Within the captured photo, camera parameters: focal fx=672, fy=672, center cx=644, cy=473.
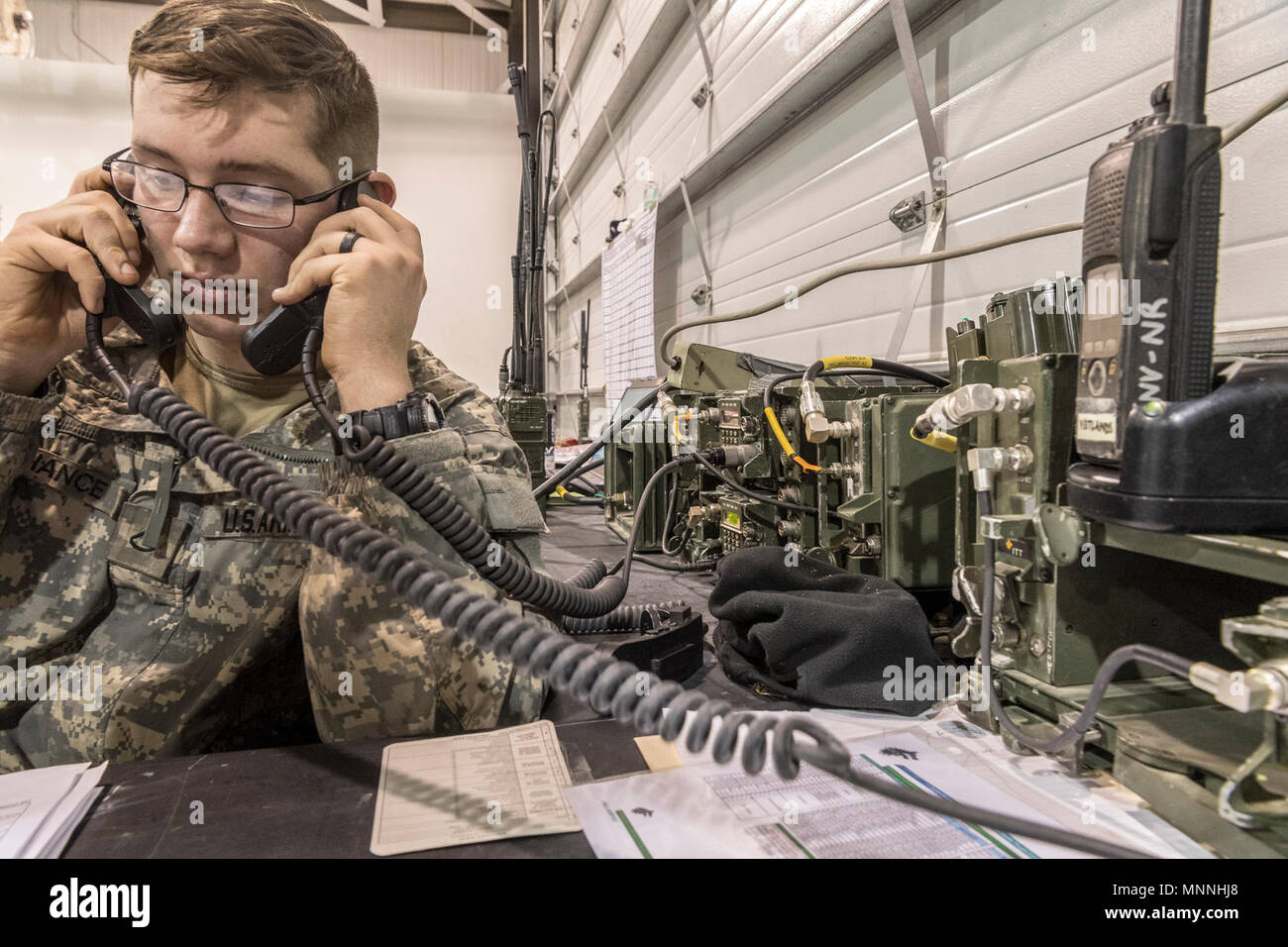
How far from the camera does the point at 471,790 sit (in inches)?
25.5

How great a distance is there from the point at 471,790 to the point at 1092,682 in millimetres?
650

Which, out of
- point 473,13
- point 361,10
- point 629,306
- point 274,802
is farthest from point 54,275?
point 361,10

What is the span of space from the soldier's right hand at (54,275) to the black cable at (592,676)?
397 millimetres

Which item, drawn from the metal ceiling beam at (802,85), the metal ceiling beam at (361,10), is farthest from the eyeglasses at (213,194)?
the metal ceiling beam at (361,10)

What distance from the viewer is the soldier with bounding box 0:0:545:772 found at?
33.4 inches

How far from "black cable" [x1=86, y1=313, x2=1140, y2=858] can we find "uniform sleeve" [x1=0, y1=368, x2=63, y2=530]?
0.37m

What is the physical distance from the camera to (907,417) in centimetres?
106

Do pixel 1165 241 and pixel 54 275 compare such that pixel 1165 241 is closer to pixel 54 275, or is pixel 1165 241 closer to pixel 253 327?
pixel 253 327

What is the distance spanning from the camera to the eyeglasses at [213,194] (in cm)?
87

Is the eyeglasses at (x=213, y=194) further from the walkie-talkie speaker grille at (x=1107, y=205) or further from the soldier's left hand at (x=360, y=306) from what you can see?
the walkie-talkie speaker grille at (x=1107, y=205)

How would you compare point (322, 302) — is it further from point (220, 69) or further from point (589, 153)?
point (589, 153)

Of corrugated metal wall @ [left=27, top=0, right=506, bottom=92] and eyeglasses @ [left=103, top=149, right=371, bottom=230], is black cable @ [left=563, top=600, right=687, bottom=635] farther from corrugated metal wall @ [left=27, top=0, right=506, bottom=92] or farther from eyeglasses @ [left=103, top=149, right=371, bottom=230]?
corrugated metal wall @ [left=27, top=0, right=506, bottom=92]

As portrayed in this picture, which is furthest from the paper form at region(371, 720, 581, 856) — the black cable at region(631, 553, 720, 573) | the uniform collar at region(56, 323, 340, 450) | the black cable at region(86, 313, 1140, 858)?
the black cable at region(631, 553, 720, 573)

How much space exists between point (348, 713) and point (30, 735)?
42 cm
